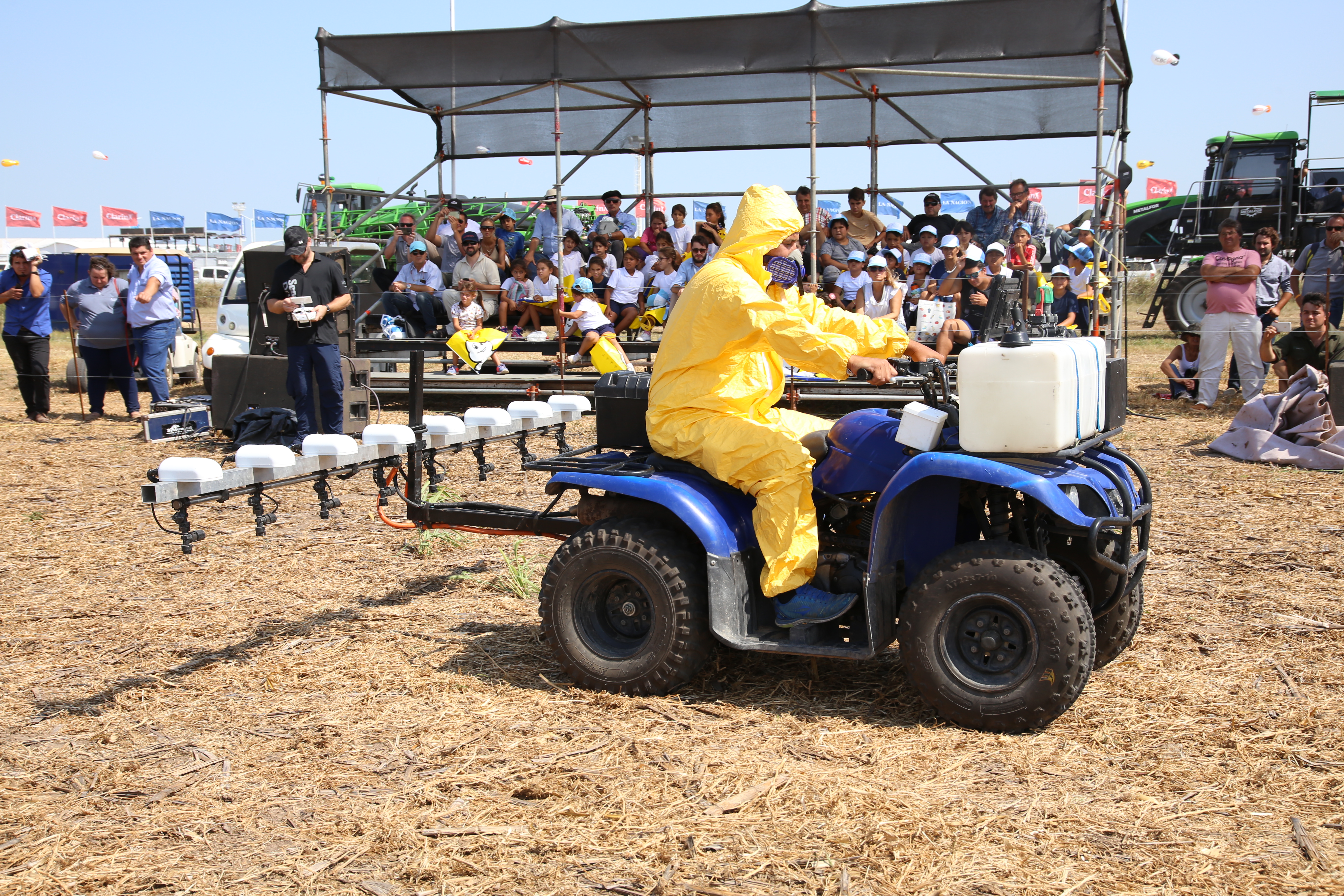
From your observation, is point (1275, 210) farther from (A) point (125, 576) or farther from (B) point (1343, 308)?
(A) point (125, 576)

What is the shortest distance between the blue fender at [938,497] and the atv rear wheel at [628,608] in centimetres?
68

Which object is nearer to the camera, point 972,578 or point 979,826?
point 979,826

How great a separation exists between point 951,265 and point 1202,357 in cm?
298

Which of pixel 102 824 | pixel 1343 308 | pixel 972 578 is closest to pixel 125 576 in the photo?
pixel 102 824

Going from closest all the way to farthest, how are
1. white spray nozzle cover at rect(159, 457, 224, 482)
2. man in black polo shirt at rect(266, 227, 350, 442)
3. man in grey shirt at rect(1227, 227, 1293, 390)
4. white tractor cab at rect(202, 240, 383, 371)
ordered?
1. white spray nozzle cover at rect(159, 457, 224, 482)
2. man in black polo shirt at rect(266, 227, 350, 442)
3. man in grey shirt at rect(1227, 227, 1293, 390)
4. white tractor cab at rect(202, 240, 383, 371)

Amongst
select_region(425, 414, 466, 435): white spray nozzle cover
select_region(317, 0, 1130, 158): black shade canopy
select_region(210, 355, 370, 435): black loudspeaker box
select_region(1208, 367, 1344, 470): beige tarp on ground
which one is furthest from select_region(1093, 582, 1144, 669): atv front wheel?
select_region(317, 0, 1130, 158): black shade canopy

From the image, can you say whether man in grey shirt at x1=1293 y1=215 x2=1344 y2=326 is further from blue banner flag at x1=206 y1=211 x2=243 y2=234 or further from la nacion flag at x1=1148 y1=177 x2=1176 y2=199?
blue banner flag at x1=206 y1=211 x2=243 y2=234

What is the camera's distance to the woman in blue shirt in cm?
1159

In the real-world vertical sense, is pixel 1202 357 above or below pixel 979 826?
above

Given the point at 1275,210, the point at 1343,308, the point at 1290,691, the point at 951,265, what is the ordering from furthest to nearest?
the point at 1275,210
the point at 1343,308
the point at 951,265
the point at 1290,691

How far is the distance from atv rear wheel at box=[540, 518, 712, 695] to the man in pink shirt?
9.27 metres

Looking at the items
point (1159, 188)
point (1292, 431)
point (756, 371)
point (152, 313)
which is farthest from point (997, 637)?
point (1159, 188)

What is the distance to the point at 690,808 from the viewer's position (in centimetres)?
321

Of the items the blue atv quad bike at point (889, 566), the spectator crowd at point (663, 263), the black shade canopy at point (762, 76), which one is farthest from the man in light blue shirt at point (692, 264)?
the blue atv quad bike at point (889, 566)
